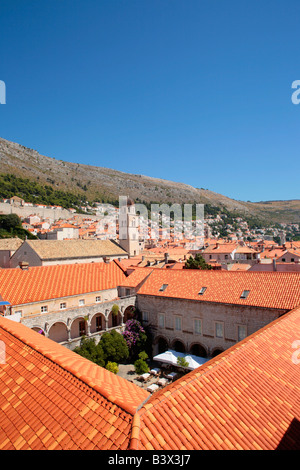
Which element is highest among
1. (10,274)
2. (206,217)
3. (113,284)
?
(206,217)

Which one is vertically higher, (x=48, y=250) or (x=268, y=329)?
(x=48, y=250)

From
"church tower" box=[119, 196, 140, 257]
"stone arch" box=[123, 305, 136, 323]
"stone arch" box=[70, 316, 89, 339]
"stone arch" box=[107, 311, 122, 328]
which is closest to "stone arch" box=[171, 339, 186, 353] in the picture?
"stone arch" box=[123, 305, 136, 323]

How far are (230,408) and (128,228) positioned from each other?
4506cm

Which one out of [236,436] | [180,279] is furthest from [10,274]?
[236,436]

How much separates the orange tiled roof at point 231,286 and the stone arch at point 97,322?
469cm

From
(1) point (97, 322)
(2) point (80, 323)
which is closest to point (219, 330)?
(1) point (97, 322)

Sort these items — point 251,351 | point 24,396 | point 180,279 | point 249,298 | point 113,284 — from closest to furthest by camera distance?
point 24,396
point 251,351
point 249,298
point 180,279
point 113,284

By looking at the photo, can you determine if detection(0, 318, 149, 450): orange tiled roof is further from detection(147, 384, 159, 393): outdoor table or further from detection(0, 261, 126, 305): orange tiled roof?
detection(0, 261, 126, 305): orange tiled roof

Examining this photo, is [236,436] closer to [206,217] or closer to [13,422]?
[13,422]

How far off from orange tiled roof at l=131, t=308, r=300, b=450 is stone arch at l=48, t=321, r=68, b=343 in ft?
63.5

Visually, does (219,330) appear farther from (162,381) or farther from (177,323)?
(162,381)

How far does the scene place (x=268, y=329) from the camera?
13156mm

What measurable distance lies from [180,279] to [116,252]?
2297cm

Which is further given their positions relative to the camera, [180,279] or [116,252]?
[116,252]
